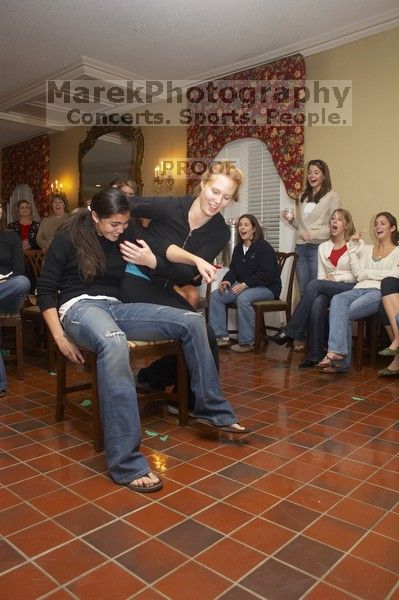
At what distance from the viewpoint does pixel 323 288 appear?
370 cm

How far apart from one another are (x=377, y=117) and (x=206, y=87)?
216 centimetres

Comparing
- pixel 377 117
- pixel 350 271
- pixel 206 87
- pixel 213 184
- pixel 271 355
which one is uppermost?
pixel 206 87

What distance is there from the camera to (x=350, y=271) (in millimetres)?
3838

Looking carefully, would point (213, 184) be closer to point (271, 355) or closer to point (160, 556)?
point (160, 556)

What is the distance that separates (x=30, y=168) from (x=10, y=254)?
5.30m

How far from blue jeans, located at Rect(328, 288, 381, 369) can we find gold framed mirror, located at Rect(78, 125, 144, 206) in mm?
3539

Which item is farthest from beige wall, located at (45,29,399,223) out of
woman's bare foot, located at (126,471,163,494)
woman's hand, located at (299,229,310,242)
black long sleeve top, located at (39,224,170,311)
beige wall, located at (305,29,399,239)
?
woman's bare foot, located at (126,471,163,494)

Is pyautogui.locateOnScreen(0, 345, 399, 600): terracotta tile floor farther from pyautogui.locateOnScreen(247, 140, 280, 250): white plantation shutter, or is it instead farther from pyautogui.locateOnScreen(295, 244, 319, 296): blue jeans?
pyautogui.locateOnScreen(247, 140, 280, 250): white plantation shutter

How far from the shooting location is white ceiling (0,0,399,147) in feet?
13.1

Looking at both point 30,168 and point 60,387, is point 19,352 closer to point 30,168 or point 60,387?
point 60,387

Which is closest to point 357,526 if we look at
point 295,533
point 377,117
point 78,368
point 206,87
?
point 295,533

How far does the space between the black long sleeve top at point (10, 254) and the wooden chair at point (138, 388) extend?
4.81ft

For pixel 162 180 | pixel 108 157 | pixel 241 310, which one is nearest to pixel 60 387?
pixel 241 310

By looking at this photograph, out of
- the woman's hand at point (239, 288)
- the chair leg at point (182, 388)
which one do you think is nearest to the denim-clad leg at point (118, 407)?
the chair leg at point (182, 388)
